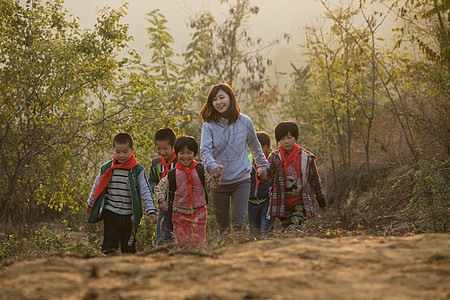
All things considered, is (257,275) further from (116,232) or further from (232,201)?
(116,232)

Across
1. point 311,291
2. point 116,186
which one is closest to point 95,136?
point 116,186

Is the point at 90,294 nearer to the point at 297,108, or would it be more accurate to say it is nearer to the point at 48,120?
the point at 48,120

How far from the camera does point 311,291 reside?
1.90 metres

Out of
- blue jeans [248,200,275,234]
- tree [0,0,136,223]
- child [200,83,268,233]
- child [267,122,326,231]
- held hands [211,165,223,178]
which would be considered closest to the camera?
held hands [211,165,223,178]

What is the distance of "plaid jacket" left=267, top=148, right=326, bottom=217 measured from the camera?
5547 millimetres

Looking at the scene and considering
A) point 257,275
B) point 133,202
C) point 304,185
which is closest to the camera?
point 257,275

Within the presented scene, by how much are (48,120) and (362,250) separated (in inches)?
268

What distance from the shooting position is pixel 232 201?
5027mm

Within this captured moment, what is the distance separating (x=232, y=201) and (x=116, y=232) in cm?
135

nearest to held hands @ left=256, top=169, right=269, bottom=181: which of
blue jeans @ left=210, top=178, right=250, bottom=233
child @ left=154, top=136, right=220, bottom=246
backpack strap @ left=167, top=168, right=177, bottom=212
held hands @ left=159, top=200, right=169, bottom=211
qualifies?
blue jeans @ left=210, top=178, right=250, bottom=233

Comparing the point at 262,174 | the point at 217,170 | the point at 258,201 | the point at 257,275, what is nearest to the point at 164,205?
the point at 217,170

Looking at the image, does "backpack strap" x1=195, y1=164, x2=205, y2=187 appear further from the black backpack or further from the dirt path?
the dirt path

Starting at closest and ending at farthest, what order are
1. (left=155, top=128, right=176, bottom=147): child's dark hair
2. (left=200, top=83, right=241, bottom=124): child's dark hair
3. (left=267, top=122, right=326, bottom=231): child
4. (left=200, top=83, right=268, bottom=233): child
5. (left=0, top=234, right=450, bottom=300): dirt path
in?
1. (left=0, top=234, right=450, bottom=300): dirt path
2. (left=200, top=83, right=268, bottom=233): child
3. (left=200, top=83, right=241, bottom=124): child's dark hair
4. (left=267, top=122, right=326, bottom=231): child
5. (left=155, top=128, right=176, bottom=147): child's dark hair

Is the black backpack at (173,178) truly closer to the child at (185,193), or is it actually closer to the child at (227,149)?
the child at (185,193)
